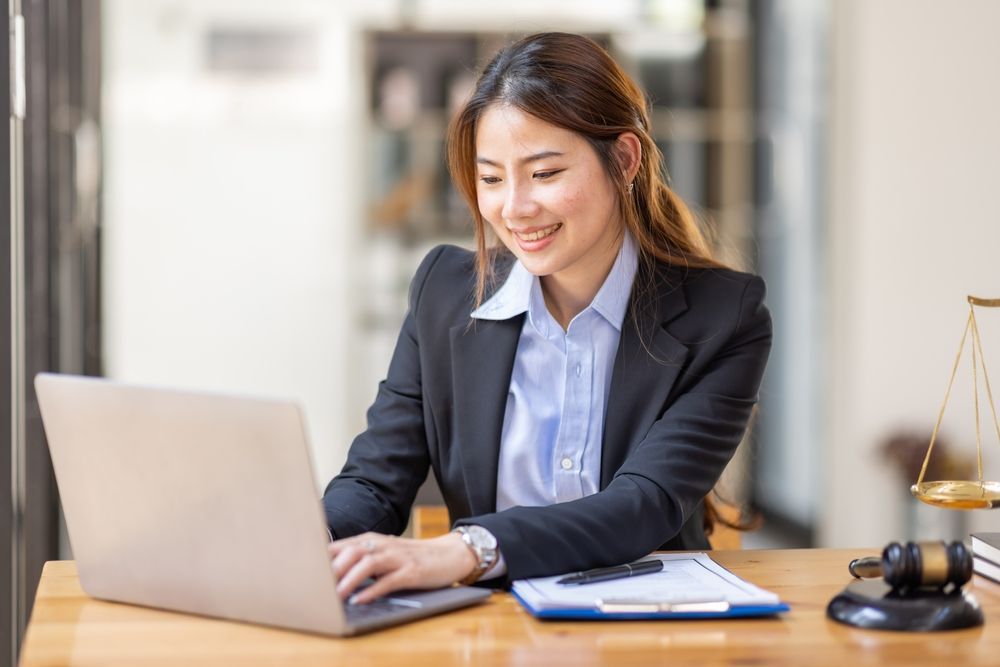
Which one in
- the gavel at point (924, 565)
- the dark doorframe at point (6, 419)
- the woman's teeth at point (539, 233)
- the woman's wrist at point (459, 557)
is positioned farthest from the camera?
the dark doorframe at point (6, 419)

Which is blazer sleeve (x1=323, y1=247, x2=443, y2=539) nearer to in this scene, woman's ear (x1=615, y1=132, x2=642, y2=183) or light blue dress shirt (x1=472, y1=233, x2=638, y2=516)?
light blue dress shirt (x1=472, y1=233, x2=638, y2=516)

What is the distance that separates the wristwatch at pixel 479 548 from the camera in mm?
1428

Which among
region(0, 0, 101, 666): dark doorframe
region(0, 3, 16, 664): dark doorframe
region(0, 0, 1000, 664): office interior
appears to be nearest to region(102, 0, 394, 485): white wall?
region(0, 0, 1000, 664): office interior

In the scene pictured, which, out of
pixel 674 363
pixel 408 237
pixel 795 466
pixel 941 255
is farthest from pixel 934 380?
pixel 674 363

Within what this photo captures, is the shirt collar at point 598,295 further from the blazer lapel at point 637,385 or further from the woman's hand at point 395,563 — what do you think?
the woman's hand at point 395,563

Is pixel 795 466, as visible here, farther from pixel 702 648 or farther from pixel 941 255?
pixel 702 648

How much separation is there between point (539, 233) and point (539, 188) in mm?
65

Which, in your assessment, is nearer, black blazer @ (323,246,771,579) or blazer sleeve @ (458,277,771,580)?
blazer sleeve @ (458,277,771,580)

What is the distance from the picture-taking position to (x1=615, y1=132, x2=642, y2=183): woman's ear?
184 cm

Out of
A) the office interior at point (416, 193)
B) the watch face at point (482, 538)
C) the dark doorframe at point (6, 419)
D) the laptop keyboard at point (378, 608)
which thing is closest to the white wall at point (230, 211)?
the office interior at point (416, 193)

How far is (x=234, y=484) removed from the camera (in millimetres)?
1213

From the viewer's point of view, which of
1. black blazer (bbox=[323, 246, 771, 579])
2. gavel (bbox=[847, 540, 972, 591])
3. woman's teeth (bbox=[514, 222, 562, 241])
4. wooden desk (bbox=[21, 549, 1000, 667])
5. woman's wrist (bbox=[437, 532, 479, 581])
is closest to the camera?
wooden desk (bbox=[21, 549, 1000, 667])

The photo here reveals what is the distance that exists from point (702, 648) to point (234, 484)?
0.46 meters

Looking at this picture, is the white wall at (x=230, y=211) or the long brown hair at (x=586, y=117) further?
the white wall at (x=230, y=211)
